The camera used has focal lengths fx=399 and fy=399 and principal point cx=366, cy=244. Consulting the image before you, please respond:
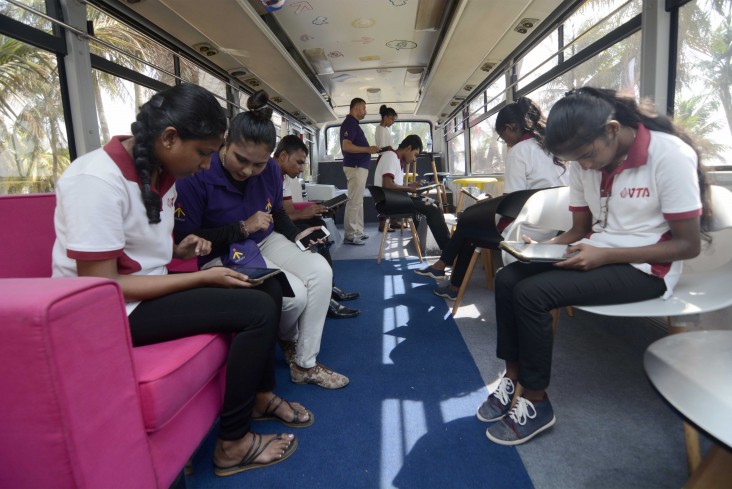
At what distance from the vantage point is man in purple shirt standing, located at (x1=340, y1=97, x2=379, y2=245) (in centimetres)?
463

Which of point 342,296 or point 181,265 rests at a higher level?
point 181,265

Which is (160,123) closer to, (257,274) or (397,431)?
(257,274)

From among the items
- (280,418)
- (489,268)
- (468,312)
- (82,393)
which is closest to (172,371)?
(82,393)

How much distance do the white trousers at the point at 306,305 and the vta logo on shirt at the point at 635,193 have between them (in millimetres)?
1097

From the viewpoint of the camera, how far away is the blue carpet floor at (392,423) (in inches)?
45.2

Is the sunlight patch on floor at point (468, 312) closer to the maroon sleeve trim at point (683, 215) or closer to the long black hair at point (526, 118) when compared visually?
the long black hair at point (526, 118)

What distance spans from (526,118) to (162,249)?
2.01 meters

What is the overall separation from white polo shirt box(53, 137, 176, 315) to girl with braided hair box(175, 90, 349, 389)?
41cm

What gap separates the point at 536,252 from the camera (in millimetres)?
1335

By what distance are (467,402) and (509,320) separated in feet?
1.24

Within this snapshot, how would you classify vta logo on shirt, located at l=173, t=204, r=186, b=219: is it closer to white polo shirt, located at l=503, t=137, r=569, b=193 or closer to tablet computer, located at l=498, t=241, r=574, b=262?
tablet computer, located at l=498, t=241, r=574, b=262

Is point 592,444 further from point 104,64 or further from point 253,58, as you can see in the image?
point 253,58

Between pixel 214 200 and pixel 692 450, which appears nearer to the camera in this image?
pixel 692 450

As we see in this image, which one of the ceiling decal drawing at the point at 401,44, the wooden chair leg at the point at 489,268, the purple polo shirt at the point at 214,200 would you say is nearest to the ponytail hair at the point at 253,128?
the purple polo shirt at the point at 214,200
